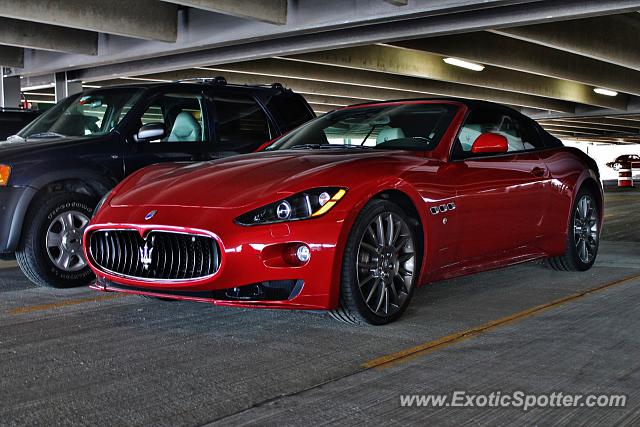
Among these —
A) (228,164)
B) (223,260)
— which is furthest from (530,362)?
(228,164)

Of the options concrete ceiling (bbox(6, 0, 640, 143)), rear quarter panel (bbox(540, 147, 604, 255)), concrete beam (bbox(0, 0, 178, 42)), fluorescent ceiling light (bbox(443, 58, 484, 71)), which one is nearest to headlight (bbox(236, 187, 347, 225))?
rear quarter panel (bbox(540, 147, 604, 255))

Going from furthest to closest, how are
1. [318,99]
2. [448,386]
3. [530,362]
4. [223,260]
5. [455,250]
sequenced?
[318,99] < [455,250] < [223,260] < [530,362] < [448,386]

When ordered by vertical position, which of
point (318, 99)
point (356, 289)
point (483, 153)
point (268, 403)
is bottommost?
point (268, 403)

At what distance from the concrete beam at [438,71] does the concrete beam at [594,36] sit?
3.61 meters

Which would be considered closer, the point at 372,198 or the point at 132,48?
the point at 372,198

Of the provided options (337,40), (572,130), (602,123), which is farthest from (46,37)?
(572,130)

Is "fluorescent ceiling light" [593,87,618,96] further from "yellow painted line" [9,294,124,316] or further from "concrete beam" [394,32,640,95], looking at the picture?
"yellow painted line" [9,294,124,316]

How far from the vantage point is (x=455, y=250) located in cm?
522

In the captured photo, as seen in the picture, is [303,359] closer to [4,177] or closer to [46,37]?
[4,177]

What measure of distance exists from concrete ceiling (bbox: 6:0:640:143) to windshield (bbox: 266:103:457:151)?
728 cm

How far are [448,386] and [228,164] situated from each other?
2.40 m

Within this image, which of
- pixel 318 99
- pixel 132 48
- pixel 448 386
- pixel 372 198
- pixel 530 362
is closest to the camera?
pixel 448 386

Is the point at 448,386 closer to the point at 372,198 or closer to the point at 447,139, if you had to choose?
the point at 372,198

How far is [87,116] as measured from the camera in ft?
24.6
